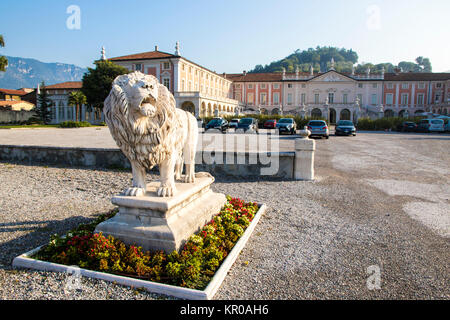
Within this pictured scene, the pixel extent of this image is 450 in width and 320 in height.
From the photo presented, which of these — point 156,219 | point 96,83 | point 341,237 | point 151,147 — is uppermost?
point 96,83

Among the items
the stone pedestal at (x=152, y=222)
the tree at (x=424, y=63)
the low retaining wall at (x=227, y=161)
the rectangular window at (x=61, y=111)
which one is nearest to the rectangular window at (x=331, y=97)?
the rectangular window at (x=61, y=111)

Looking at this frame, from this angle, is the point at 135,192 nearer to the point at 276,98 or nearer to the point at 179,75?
the point at 179,75

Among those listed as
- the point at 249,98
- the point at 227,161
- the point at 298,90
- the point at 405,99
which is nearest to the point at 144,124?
the point at 227,161

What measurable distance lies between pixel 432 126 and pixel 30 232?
39.1 metres

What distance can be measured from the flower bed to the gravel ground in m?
0.22

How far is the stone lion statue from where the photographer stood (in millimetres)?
3080

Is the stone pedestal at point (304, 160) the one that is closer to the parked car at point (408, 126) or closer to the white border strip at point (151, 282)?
the white border strip at point (151, 282)

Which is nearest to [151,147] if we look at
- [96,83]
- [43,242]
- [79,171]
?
[43,242]

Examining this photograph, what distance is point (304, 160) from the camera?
848 centimetres

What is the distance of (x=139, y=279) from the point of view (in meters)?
2.99

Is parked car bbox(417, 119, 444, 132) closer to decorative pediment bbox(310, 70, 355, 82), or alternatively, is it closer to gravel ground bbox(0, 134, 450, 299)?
gravel ground bbox(0, 134, 450, 299)

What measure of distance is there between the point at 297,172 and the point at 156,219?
5827mm

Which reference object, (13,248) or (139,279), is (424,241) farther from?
(13,248)

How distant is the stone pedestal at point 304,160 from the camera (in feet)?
27.6
